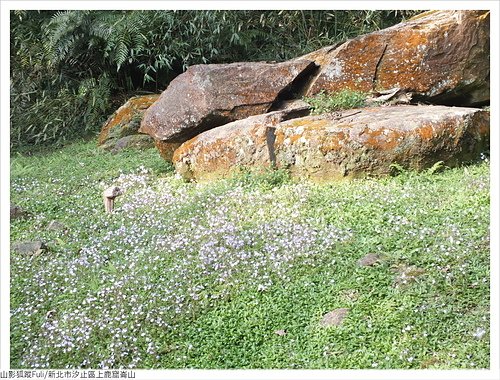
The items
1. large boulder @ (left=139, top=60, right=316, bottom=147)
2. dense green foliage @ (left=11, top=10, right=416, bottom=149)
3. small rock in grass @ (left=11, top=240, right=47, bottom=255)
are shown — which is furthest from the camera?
dense green foliage @ (left=11, top=10, right=416, bottom=149)

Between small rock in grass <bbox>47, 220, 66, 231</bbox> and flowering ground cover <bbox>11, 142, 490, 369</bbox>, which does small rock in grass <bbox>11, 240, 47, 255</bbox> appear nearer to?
flowering ground cover <bbox>11, 142, 490, 369</bbox>

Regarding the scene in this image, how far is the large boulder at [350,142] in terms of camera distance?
608cm

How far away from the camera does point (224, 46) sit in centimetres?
1012

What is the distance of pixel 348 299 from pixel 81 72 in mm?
7725

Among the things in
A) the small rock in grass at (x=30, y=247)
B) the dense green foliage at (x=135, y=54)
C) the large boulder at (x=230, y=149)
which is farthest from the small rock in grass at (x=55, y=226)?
the dense green foliage at (x=135, y=54)

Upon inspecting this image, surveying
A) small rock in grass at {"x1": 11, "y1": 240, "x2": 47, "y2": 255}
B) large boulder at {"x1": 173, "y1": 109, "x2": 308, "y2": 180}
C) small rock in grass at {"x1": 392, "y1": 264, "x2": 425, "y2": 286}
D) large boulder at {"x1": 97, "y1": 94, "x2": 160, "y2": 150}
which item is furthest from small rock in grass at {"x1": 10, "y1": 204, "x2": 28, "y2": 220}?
small rock in grass at {"x1": 392, "y1": 264, "x2": 425, "y2": 286}

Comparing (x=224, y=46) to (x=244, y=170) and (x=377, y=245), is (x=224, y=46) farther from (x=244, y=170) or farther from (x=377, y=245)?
(x=377, y=245)

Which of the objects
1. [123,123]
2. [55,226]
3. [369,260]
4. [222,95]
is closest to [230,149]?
[222,95]

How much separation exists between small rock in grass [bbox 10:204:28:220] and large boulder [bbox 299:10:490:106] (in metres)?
3.74

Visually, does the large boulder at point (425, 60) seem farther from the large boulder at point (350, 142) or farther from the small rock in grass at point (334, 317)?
the small rock in grass at point (334, 317)

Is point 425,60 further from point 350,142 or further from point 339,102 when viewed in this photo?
point 350,142

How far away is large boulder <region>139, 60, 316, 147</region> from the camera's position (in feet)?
24.1

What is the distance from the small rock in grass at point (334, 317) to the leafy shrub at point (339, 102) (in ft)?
10.9

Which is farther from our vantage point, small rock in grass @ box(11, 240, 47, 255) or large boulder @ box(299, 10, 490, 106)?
large boulder @ box(299, 10, 490, 106)
